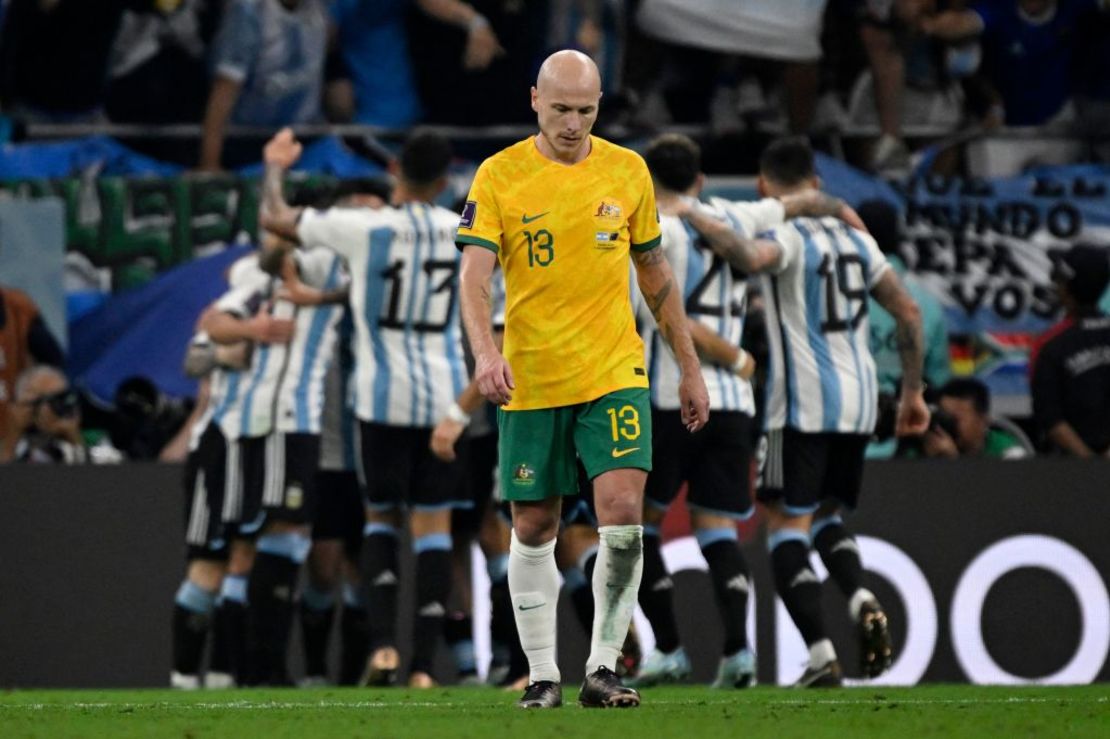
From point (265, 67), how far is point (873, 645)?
20.4ft

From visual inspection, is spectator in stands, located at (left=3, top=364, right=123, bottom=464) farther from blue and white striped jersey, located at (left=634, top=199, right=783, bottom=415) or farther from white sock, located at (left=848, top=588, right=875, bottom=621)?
white sock, located at (left=848, top=588, right=875, bottom=621)

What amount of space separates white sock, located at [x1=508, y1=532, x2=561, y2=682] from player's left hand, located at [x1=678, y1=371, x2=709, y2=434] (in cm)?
58

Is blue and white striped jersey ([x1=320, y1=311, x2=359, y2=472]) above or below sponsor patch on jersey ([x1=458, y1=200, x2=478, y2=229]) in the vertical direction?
below

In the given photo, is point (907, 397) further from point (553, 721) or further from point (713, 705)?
point (553, 721)

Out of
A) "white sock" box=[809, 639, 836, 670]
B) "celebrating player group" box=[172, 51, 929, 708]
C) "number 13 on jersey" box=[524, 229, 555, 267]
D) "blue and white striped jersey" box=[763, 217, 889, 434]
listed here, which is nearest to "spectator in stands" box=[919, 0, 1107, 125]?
"celebrating player group" box=[172, 51, 929, 708]

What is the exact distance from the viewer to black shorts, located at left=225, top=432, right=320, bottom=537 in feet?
33.4

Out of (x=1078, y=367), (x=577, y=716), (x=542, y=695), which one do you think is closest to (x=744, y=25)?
(x=1078, y=367)

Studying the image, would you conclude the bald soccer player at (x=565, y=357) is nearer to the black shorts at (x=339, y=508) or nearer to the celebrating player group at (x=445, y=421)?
the celebrating player group at (x=445, y=421)

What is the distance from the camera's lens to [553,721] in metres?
6.58

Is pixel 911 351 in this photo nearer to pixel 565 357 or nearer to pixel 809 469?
pixel 809 469

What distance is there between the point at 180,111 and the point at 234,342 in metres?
3.89

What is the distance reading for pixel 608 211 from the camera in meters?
7.16

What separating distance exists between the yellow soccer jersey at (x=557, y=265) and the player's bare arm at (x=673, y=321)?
156 millimetres

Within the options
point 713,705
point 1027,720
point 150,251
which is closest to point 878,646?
point 713,705
